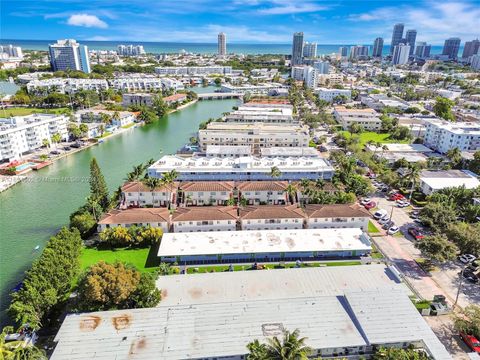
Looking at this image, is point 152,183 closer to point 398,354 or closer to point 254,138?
point 254,138

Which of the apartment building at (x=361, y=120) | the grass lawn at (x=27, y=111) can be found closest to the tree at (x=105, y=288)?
the apartment building at (x=361, y=120)

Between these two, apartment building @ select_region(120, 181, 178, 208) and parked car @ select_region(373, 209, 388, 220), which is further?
apartment building @ select_region(120, 181, 178, 208)

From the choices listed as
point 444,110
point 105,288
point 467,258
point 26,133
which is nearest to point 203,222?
point 105,288

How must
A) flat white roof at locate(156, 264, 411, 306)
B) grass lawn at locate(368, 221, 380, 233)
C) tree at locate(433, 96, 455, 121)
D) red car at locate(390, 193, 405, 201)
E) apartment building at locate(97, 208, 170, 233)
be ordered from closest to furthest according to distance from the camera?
flat white roof at locate(156, 264, 411, 306)
apartment building at locate(97, 208, 170, 233)
grass lawn at locate(368, 221, 380, 233)
red car at locate(390, 193, 405, 201)
tree at locate(433, 96, 455, 121)

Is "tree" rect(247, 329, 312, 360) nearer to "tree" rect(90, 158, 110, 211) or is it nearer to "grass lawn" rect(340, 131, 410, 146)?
"tree" rect(90, 158, 110, 211)

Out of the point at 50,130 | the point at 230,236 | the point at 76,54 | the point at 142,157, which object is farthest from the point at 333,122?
the point at 76,54

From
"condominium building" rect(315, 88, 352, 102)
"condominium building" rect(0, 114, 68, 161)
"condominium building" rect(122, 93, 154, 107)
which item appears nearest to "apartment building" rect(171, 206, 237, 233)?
"condominium building" rect(0, 114, 68, 161)
